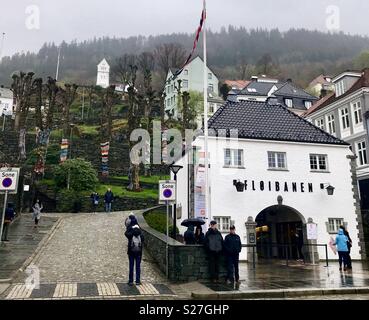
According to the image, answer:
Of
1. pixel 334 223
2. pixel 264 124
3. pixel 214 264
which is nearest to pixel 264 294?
pixel 214 264

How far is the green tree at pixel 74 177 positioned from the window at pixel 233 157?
16296mm

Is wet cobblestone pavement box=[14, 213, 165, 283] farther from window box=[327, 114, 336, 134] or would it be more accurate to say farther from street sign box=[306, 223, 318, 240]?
window box=[327, 114, 336, 134]

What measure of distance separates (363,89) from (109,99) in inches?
1224

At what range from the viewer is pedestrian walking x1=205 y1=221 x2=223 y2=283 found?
11.7 metres

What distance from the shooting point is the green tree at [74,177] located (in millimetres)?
32656

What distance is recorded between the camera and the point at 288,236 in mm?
22844

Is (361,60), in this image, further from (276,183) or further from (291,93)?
(276,183)

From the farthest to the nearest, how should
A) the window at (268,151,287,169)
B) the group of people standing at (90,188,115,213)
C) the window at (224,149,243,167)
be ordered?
the group of people standing at (90,188,115,213) → the window at (268,151,287,169) → the window at (224,149,243,167)

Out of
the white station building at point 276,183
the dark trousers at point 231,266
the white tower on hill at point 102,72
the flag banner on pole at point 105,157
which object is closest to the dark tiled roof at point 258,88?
the flag banner on pole at point 105,157

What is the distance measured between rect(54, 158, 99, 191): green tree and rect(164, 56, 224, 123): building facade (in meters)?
37.0

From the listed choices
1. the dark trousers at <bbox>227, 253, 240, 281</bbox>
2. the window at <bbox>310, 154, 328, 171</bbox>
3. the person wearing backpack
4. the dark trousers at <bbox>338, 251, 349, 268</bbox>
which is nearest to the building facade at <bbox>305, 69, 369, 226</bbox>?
the window at <bbox>310, 154, 328, 171</bbox>

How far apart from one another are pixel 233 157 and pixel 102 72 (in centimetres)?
9551

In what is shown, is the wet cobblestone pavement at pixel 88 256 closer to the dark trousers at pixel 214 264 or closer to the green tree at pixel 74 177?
the dark trousers at pixel 214 264
